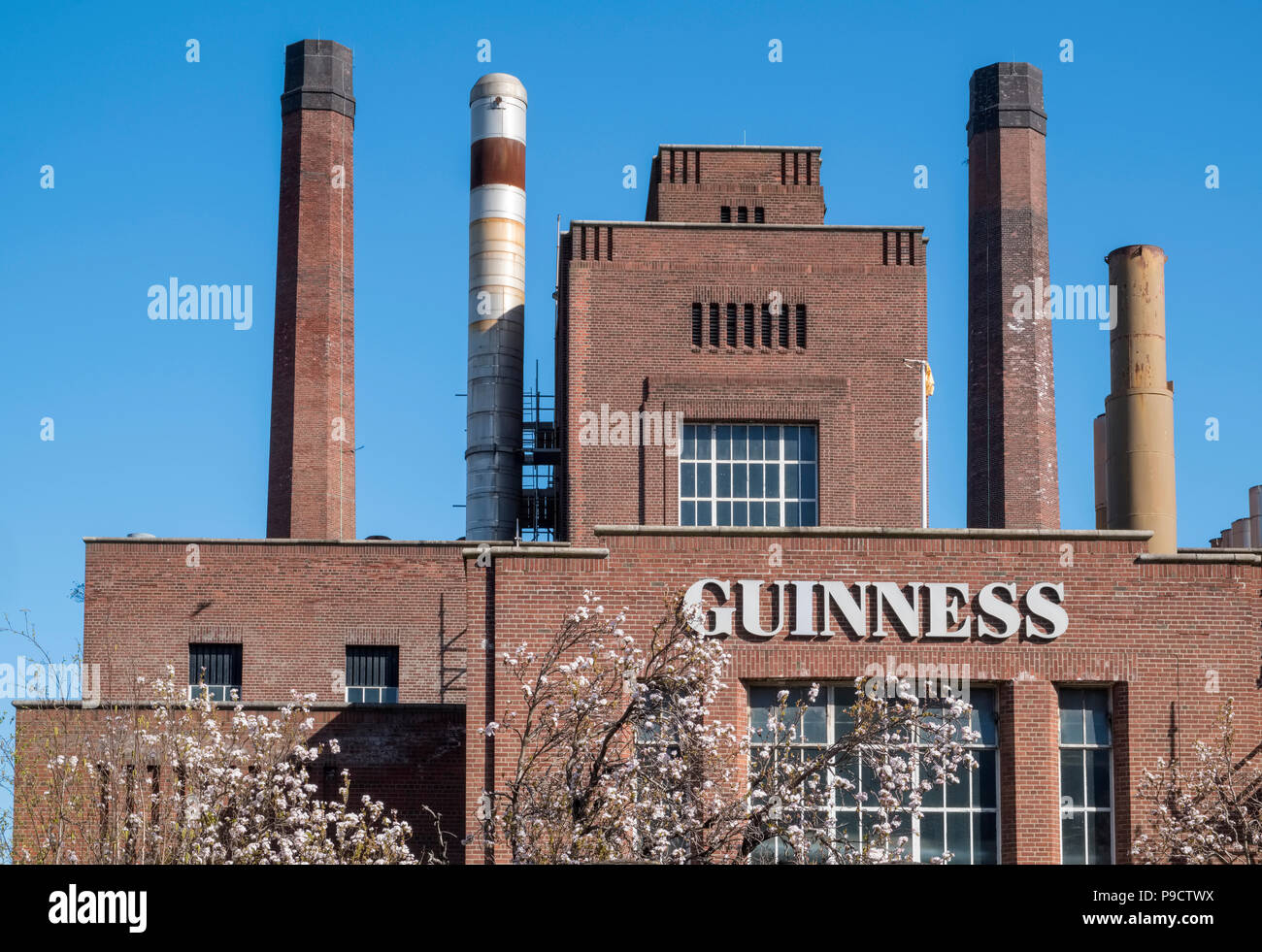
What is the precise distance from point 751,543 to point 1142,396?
1738 centimetres

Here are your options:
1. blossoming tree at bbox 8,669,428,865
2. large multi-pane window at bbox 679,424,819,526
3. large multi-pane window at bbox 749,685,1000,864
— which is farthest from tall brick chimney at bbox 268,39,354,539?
large multi-pane window at bbox 749,685,1000,864

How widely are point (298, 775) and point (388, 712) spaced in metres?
4.54

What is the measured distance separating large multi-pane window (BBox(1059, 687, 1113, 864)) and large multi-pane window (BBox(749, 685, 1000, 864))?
0.94 meters

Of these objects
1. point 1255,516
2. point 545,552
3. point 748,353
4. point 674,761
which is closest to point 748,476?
point 748,353

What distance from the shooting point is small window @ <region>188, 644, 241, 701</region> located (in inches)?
1250

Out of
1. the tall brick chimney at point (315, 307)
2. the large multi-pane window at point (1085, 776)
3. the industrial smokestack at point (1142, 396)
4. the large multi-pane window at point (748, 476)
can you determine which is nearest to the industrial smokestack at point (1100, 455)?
the industrial smokestack at point (1142, 396)

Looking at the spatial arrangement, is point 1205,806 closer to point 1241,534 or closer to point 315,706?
point 315,706

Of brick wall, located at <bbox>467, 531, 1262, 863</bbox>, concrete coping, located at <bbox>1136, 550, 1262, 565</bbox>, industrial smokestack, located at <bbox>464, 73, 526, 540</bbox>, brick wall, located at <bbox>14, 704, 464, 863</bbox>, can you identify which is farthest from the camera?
industrial smokestack, located at <bbox>464, 73, 526, 540</bbox>

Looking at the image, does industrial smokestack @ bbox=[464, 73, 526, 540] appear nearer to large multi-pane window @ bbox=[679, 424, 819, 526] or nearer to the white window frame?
large multi-pane window @ bbox=[679, 424, 819, 526]

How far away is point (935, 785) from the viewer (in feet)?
72.3

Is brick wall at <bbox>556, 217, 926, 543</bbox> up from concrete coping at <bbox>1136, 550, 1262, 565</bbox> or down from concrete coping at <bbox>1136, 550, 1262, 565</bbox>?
up

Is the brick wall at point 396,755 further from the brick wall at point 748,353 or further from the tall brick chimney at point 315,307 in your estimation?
the tall brick chimney at point 315,307
